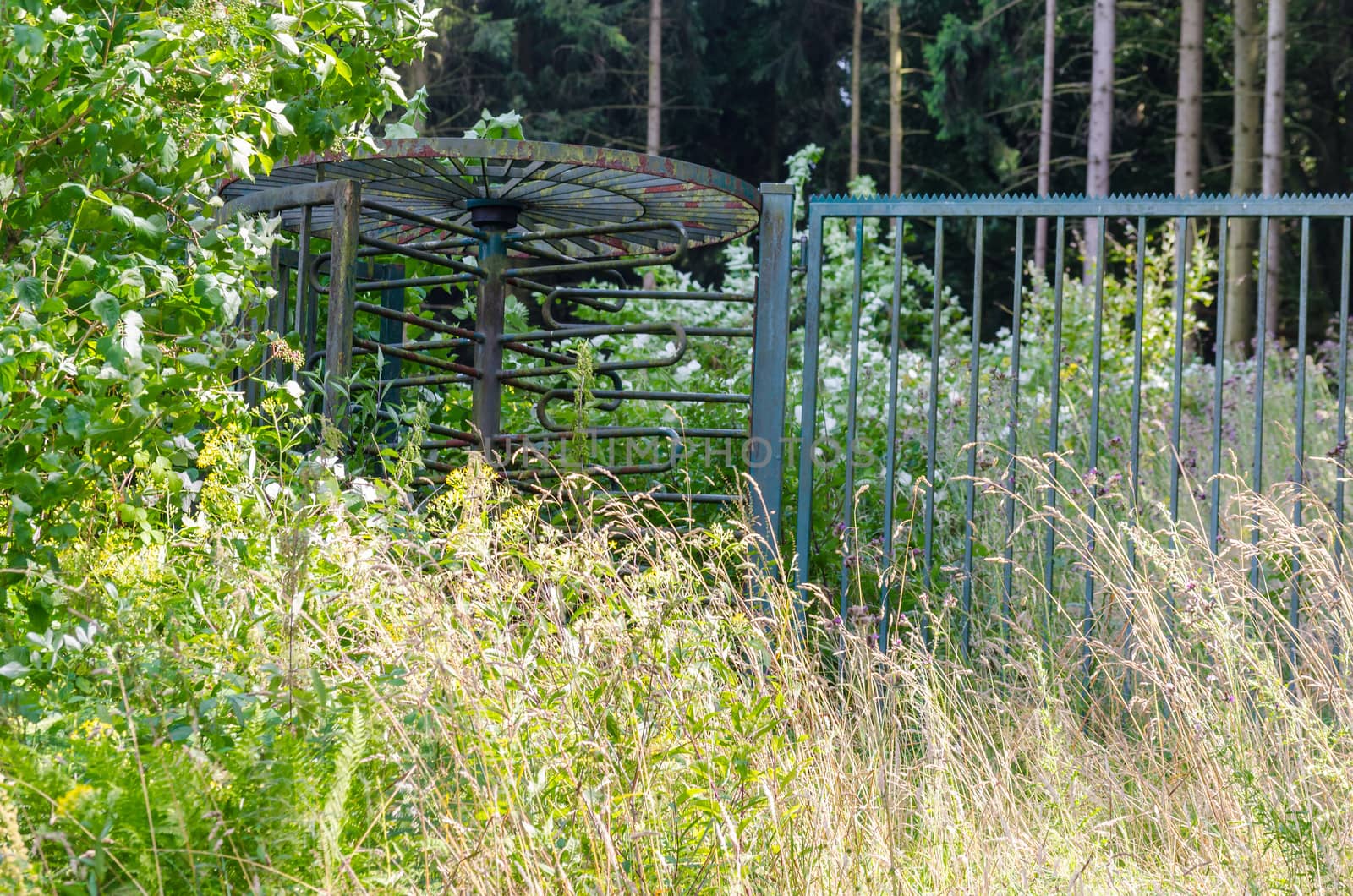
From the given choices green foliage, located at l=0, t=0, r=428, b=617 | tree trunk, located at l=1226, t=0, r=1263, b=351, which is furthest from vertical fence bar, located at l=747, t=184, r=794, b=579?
tree trunk, located at l=1226, t=0, r=1263, b=351

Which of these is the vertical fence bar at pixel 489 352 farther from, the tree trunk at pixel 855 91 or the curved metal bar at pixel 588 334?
the tree trunk at pixel 855 91

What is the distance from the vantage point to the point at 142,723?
7.20 ft

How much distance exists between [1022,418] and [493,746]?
5.23 metres

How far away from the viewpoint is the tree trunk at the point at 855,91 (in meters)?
20.4

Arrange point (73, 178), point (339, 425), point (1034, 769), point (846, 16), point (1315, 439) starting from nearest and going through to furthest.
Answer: point (73, 178) → point (1034, 769) → point (339, 425) → point (1315, 439) → point (846, 16)

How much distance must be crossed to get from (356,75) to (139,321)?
1234 millimetres

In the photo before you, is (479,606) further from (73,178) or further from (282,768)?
(73,178)

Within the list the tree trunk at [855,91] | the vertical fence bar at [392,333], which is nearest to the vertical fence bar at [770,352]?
the vertical fence bar at [392,333]

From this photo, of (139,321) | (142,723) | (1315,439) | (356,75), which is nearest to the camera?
(142,723)

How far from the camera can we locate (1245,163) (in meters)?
14.1

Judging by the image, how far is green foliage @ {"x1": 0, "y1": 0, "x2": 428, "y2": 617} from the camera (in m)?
2.59

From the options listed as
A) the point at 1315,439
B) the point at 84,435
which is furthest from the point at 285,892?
the point at 1315,439

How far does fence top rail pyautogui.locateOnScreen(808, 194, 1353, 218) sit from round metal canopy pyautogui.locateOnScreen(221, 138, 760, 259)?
0.42 m

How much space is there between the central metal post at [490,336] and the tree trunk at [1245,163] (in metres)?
9.95
